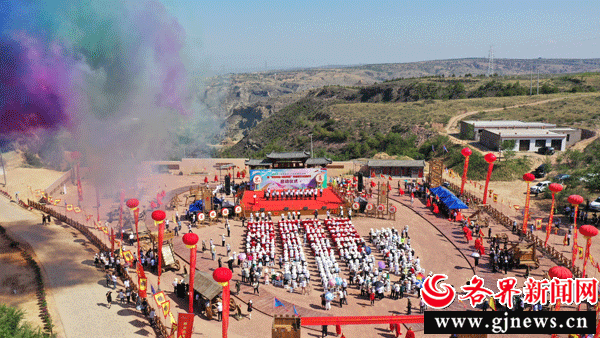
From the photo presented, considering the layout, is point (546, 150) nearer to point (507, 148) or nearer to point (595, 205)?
point (507, 148)

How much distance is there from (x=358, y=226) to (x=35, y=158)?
5406 cm

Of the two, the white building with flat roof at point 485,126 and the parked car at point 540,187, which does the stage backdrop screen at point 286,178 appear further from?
the white building with flat roof at point 485,126

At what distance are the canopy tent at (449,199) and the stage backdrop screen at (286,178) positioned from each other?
12.7 m

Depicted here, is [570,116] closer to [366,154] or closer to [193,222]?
[366,154]

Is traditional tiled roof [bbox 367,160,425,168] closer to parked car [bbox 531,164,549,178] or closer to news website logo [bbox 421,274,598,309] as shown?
parked car [bbox 531,164,549,178]

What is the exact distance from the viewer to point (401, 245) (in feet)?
105

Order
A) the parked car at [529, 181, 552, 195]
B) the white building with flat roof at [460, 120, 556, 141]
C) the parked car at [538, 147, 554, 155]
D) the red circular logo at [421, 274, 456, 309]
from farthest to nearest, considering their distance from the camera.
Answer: the white building with flat roof at [460, 120, 556, 141]
the parked car at [538, 147, 554, 155]
the parked car at [529, 181, 552, 195]
the red circular logo at [421, 274, 456, 309]

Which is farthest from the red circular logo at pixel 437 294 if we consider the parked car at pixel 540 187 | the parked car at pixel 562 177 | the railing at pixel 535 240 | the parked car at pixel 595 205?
the parked car at pixel 562 177

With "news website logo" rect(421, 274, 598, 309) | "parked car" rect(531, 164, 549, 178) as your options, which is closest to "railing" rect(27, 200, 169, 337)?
"news website logo" rect(421, 274, 598, 309)

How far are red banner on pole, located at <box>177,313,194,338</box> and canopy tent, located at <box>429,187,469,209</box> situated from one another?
27.6 metres

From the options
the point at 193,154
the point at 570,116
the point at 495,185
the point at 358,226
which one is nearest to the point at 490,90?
the point at 570,116

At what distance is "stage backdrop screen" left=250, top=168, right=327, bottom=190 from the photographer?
47906mm

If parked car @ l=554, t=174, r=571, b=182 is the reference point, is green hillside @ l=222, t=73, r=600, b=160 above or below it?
above

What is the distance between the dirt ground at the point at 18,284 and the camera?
82.0ft
